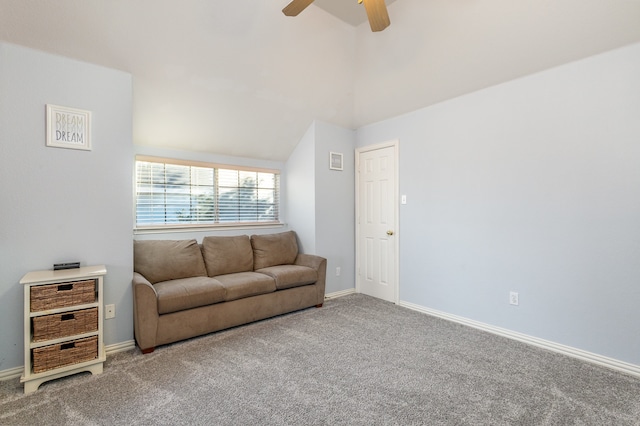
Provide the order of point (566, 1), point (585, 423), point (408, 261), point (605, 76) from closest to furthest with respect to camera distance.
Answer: point (585, 423), point (566, 1), point (605, 76), point (408, 261)

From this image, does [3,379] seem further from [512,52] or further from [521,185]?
[512,52]

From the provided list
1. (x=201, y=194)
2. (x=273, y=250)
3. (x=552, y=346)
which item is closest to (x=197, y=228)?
(x=201, y=194)

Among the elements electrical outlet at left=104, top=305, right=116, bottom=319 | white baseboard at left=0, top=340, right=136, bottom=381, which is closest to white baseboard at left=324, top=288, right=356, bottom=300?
white baseboard at left=0, top=340, right=136, bottom=381

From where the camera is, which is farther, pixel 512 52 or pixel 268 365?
pixel 512 52

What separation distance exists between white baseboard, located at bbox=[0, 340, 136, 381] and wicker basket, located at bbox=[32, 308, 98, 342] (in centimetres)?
46

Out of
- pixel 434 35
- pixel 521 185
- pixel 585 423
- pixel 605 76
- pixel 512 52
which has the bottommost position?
pixel 585 423

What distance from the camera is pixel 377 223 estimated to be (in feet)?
13.7

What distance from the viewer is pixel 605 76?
2373mm

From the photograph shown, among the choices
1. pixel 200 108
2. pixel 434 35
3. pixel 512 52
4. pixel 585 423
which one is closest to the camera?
pixel 585 423

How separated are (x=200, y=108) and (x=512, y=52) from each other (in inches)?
121

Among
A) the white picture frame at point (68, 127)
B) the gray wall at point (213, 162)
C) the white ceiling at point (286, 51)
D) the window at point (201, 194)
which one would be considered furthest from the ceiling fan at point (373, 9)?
the window at point (201, 194)

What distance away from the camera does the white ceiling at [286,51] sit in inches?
89.6

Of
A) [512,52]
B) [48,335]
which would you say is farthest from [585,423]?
[48,335]

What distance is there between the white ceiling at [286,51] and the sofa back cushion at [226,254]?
117cm
